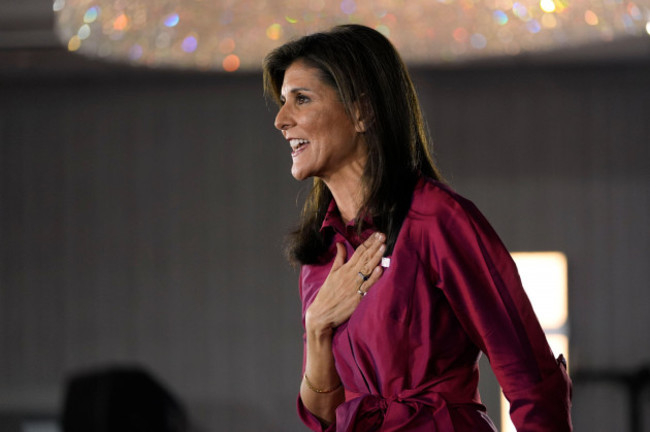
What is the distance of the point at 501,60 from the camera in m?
5.13

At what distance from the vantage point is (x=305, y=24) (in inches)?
72.7

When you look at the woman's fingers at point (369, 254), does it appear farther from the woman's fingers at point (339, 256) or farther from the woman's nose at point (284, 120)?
the woman's nose at point (284, 120)

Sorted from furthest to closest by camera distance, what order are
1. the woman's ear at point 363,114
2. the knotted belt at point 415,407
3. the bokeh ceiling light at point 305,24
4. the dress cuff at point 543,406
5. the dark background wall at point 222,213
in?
the dark background wall at point 222,213, the bokeh ceiling light at point 305,24, the woman's ear at point 363,114, the knotted belt at point 415,407, the dress cuff at point 543,406

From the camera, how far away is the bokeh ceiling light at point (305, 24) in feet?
5.55

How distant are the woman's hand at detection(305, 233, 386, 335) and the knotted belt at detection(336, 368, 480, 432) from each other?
0.12 metres

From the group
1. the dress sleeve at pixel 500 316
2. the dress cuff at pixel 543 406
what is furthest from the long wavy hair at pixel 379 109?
the dress cuff at pixel 543 406

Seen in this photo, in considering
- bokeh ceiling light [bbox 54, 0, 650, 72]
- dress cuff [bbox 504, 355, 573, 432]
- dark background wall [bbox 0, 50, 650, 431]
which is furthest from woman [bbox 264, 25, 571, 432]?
dark background wall [bbox 0, 50, 650, 431]

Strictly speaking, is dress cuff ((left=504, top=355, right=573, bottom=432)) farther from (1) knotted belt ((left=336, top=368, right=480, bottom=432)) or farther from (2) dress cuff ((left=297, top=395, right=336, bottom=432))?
(2) dress cuff ((left=297, top=395, right=336, bottom=432))

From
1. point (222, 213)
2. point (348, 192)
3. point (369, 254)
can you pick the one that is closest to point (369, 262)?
point (369, 254)

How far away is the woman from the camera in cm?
104

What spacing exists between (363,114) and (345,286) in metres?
0.26

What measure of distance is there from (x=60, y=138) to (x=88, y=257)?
85 centimetres

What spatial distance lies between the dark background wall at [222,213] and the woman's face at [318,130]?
4.01 metres

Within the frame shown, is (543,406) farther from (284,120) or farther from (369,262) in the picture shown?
(284,120)
